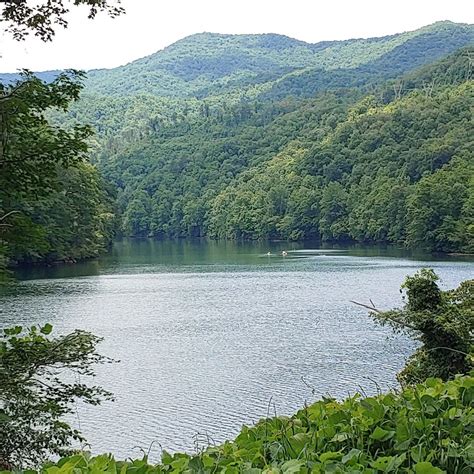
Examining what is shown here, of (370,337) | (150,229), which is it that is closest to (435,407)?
(370,337)

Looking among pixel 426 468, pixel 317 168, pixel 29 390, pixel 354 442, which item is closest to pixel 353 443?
pixel 354 442

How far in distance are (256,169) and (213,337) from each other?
93.6 meters

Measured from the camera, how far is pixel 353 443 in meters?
2.40

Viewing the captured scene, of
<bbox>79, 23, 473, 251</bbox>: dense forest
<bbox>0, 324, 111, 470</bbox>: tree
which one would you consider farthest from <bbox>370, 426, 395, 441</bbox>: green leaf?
<bbox>79, 23, 473, 251</bbox>: dense forest

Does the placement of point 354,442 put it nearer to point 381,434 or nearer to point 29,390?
point 381,434

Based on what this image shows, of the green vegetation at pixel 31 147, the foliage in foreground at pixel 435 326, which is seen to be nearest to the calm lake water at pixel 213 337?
the foliage in foreground at pixel 435 326

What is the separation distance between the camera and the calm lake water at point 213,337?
51.9 ft

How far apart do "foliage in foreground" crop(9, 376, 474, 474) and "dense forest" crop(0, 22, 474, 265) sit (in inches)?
209

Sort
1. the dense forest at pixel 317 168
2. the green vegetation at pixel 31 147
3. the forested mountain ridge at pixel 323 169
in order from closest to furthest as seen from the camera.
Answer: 1. the green vegetation at pixel 31 147
2. the forested mountain ridge at pixel 323 169
3. the dense forest at pixel 317 168

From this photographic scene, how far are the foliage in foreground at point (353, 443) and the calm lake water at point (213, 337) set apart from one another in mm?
807

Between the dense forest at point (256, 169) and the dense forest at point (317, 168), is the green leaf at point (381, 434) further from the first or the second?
the dense forest at point (317, 168)

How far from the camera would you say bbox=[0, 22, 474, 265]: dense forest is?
7602mm

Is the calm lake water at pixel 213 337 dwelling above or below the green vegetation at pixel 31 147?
below

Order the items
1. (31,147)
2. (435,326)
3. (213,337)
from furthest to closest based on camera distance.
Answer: (213,337), (435,326), (31,147)
